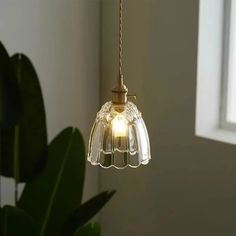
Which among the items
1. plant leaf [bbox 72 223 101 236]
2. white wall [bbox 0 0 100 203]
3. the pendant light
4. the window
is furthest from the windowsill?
plant leaf [bbox 72 223 101 236]

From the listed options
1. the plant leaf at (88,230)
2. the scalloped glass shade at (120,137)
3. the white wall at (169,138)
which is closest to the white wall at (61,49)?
the white wall at (169,138)

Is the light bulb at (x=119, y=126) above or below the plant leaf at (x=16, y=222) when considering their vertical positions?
above

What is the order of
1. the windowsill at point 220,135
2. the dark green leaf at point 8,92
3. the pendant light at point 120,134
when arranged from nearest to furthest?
the dark green leaf at point 8,92 → the pendant light at point 120,134 → the windowsill at point 220,135

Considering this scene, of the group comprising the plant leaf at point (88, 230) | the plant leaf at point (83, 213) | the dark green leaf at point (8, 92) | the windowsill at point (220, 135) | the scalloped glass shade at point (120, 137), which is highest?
the dark green leaf at point (8, 92)

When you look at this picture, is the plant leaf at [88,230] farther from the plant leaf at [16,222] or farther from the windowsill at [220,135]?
the windowsill at [220,135]

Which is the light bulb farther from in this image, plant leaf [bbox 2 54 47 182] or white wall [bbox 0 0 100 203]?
white wall [bbox 0 0 100 203]

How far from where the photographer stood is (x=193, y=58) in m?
1.52

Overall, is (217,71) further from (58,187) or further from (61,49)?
(58,187)

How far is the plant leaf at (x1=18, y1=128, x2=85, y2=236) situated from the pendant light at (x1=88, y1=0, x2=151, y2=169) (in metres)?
0.24

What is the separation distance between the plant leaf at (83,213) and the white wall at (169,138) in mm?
632

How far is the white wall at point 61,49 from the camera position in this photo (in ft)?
5.07

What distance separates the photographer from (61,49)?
66.1 inches

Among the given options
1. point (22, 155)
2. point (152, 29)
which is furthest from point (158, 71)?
point (22, 155)

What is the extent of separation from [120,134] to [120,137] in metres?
0.01
